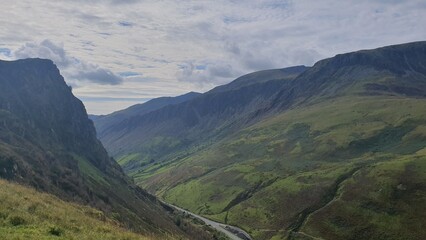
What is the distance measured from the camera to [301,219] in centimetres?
18575

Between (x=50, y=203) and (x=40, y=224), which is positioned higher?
(x=40, y=224)

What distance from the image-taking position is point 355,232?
166000mm

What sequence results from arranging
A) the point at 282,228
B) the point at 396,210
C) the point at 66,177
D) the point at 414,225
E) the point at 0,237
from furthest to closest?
the point at 282,228 → the point at 396,210 → the point at 414,225 → the point at 66,177 → the point at 0,237

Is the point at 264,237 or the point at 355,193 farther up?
the point at 355,193

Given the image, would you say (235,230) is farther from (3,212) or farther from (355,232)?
(3,212)

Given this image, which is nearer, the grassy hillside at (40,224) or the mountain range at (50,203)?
the grassy hillside at (40,224)

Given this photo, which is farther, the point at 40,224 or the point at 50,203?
the point at 50,203

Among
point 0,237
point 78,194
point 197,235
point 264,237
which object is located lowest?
point 264,237

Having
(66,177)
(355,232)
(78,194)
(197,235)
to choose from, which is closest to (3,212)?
(78,194)

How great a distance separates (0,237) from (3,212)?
695cm

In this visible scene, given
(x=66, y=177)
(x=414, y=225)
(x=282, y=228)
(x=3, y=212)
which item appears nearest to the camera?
(x=3, y=212)

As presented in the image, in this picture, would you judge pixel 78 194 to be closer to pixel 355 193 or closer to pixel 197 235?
pixel 197 235

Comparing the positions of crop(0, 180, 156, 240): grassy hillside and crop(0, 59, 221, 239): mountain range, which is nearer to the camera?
crop(0, 180, 156, 240): grassy hillside

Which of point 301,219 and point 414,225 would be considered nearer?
point 414,225
